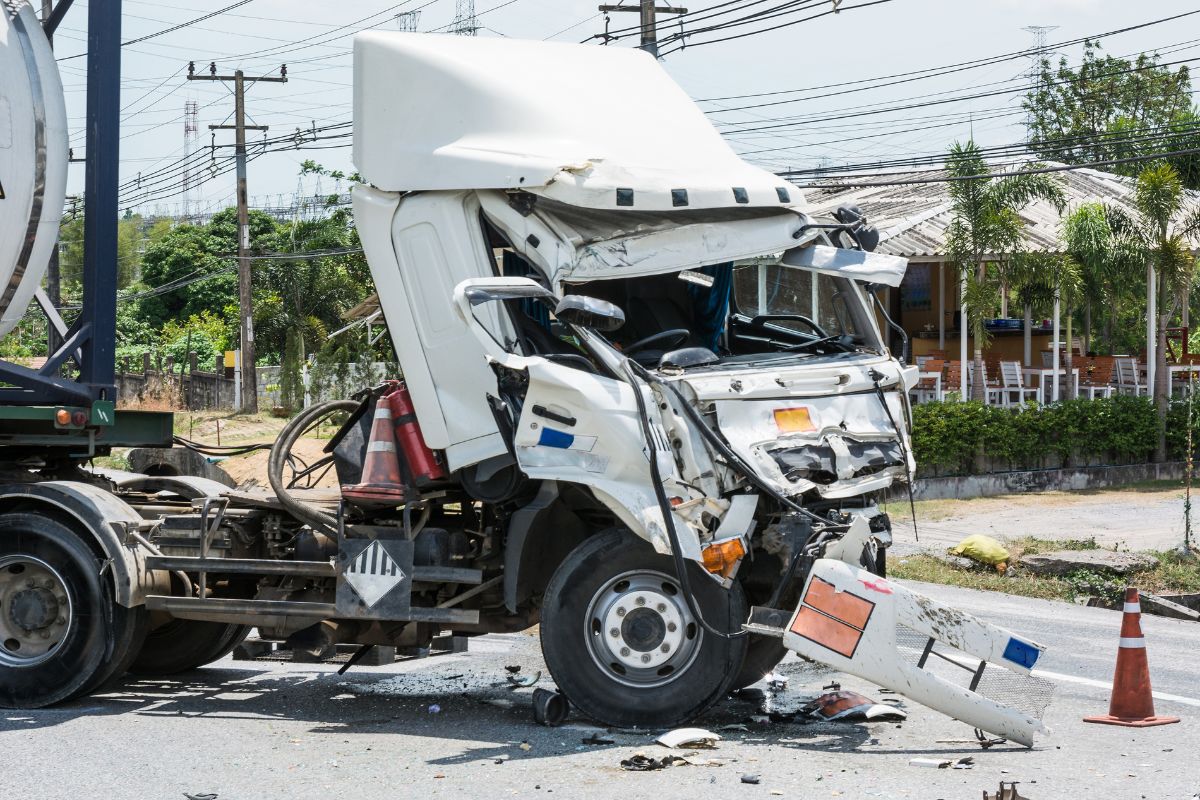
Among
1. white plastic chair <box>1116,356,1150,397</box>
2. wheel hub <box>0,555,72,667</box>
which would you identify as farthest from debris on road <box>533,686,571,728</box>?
white plastic chair <box>1116,356,1150,397</box>

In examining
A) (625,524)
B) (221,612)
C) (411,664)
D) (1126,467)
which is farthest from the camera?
(1126,467)

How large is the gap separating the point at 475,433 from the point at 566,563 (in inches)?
32.5

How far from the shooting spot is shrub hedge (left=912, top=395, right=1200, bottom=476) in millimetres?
21969

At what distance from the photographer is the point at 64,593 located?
8031mm

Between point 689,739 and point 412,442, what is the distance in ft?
7.02

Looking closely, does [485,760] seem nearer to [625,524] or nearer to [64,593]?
[625,524]

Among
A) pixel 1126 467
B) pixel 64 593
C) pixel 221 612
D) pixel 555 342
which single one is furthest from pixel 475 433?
pixel 1126 467

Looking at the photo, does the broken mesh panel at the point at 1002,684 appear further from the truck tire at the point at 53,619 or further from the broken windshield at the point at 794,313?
the truck tire at the point at 53,619

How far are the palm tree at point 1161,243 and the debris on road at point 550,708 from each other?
1912cm

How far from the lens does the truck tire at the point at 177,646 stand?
9.04 metres

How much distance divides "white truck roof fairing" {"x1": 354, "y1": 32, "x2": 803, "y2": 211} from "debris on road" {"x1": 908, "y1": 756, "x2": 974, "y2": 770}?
289 centimetres

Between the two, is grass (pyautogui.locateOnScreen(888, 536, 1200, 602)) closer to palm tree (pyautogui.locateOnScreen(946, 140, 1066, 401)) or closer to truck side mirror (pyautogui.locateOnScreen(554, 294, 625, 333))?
truck side mirror (pyautogui.locateOnScreen(554, 294, 625, 333))

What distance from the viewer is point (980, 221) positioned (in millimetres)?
23234

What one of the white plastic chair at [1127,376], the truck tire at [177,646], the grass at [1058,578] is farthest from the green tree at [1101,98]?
the truck tire at [177,646]
